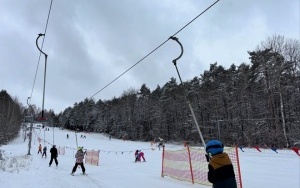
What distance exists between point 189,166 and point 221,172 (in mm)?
8768

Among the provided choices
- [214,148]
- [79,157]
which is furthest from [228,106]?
[214,148]

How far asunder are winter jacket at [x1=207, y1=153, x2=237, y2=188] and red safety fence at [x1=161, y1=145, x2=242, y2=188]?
7.19 meters

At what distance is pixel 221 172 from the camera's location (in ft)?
19.1

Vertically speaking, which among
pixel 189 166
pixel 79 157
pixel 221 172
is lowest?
pixel 189 166

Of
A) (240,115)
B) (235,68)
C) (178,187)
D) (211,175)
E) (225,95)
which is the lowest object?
(178,187)

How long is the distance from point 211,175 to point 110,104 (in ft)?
454

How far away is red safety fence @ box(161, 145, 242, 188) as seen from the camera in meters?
13.5

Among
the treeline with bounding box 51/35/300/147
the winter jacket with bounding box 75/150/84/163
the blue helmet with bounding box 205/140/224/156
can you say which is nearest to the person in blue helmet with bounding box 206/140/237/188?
the blue helmet with bounding box 205/140/224/156

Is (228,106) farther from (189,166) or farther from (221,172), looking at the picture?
(221,172)

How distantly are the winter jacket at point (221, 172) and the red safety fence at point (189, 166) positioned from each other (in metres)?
7.19

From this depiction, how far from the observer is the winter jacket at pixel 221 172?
579cm

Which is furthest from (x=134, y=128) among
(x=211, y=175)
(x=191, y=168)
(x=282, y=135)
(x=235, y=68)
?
(x=211, y=175)

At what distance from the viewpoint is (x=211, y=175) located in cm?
591

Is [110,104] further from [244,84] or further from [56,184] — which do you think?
[56,184]
